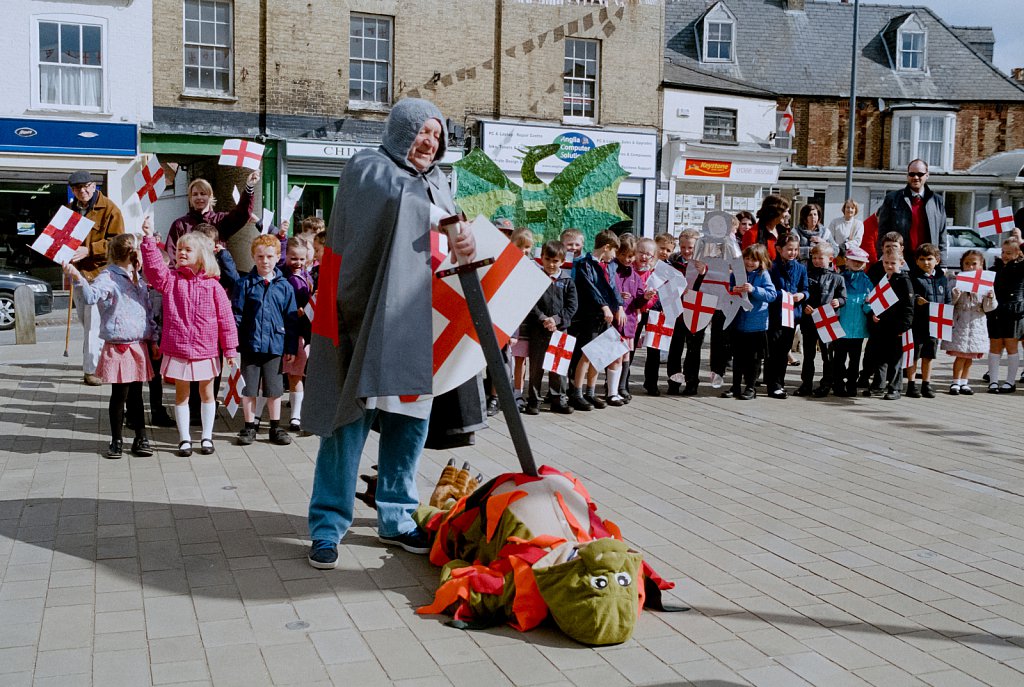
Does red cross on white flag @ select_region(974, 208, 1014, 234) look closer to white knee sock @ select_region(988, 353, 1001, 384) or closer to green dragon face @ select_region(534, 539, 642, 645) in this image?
white knee sock @ select_region(988, 353, 1001, 384)

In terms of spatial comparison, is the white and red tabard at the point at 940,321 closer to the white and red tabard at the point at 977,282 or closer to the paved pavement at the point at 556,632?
the white and red tabard at the point at 977,282

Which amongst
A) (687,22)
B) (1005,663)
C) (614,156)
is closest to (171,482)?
(1005,663)

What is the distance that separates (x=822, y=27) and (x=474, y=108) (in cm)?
1844

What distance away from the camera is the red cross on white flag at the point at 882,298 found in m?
10.8

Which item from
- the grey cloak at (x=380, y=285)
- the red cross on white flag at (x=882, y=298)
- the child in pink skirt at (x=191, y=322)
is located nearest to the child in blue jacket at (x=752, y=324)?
the red cross on white flag at (x=882, y=298)

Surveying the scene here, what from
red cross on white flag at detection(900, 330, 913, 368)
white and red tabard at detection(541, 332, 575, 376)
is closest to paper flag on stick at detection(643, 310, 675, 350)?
white and red tabard at detection(541, 332, 575, 376)

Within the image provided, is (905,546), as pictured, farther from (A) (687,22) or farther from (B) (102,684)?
(A) (687,22)

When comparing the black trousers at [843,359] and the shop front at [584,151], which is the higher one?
the shop front at [584,151]

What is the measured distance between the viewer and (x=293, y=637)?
4.10m

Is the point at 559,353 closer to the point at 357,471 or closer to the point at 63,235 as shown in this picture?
the point at 63,235

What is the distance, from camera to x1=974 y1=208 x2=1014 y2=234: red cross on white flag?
12.1 m

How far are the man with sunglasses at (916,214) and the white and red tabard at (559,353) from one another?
13.7 ft

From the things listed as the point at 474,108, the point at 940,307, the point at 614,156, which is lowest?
the point at 940,307

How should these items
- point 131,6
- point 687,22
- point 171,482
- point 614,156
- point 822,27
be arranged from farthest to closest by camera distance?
point 822,27
point 687,22
point 131,6
point 614,156
point 171,482
